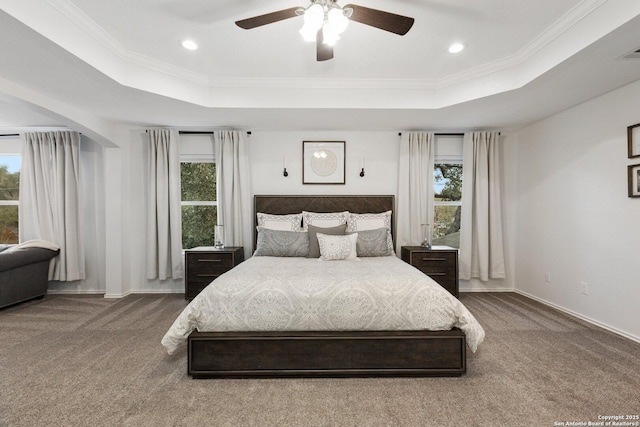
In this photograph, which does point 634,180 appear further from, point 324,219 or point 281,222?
point 281,222

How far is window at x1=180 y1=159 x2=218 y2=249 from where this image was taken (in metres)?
4.50

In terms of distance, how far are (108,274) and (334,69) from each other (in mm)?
4031

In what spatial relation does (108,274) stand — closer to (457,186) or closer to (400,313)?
(400,313)

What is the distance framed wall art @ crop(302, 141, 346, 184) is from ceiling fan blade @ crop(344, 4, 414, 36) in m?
2.56

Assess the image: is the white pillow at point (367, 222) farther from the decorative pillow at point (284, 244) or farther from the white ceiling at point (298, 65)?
the white ceiling at point (298, 65)

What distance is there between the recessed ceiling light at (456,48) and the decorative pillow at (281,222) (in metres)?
2.50

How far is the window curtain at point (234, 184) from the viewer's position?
4246mm

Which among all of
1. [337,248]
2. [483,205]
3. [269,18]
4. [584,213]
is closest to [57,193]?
[337,248]

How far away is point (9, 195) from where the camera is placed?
15.1ft

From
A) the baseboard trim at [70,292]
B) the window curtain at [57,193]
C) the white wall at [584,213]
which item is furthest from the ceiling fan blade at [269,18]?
the baseboard trim at [70,292]

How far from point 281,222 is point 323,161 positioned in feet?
3.77

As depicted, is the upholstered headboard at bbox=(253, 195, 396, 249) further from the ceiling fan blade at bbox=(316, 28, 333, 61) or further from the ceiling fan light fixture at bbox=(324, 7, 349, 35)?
the ceiling fan light fixture at bbox=(324, 7, 349, 35)

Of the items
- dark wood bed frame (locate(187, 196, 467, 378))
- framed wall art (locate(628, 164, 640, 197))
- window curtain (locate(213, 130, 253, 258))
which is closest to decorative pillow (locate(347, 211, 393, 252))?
window curtain (locate(213, 130, 253, 258))

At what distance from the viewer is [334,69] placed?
3.04m
